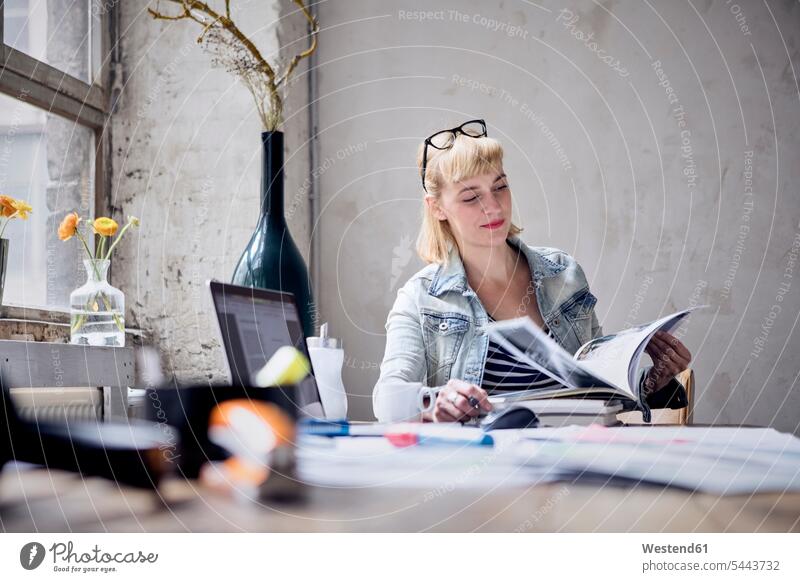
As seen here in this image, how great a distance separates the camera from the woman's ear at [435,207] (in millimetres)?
992

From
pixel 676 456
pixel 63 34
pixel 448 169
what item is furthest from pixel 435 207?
pixel 63 34

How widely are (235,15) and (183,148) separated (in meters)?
0.27

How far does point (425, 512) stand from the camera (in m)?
0.27

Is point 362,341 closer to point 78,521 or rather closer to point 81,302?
point 81,302

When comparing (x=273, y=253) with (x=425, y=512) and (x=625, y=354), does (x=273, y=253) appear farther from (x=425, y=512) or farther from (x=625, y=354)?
(x=425, y=512)

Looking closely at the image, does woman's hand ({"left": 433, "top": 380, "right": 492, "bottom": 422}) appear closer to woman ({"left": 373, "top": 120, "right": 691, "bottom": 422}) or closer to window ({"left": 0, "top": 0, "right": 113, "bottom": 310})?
woman ({"left": 373, "top": 120, "right": 691, "bottom": 422})

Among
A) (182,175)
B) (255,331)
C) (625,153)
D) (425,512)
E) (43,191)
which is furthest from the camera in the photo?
(625,153)

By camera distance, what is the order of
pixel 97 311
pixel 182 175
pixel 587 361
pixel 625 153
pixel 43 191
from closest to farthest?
1. pixel 587 361
2. pixel 97 311
3. pixel 43 191
4. pixel 182 175
5. pixel 625 153

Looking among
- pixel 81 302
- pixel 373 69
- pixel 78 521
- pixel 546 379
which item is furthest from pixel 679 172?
pixel 78 521

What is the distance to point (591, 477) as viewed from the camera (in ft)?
0.98
